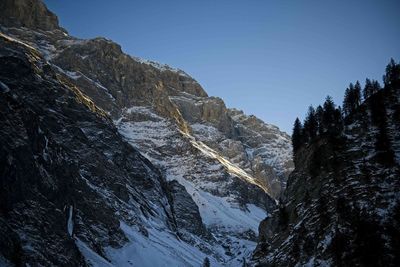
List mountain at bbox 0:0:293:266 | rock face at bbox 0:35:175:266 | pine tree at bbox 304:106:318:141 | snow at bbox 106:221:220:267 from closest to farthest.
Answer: rock face at bbox 0:35:175:266
mountain at bbox 0:0:293:266
pine tree at bbox 304:106:318:141
snow at bbox 106:221:220:267

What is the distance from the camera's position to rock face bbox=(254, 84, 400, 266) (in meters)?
51.9

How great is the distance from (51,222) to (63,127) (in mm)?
61707

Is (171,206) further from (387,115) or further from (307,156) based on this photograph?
(387,115)

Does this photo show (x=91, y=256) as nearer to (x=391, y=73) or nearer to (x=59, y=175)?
(x=59, y=175)

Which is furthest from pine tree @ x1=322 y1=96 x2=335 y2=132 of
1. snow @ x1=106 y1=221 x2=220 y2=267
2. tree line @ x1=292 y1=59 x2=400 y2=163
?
snow @ x1=106 y1=221 x2=220 y2=267

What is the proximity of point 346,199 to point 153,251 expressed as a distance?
6381 cm

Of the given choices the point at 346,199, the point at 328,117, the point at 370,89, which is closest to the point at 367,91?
the point at 370,89

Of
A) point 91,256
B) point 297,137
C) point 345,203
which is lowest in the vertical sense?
point 91,256

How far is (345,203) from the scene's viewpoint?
2341 inches

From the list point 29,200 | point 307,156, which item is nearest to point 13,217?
point 29,200

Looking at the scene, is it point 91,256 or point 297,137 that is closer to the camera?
point 91,256

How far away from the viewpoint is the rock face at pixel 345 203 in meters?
51.9

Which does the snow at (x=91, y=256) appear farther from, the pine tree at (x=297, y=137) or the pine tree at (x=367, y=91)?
the pine tree at (x=367, y=91)

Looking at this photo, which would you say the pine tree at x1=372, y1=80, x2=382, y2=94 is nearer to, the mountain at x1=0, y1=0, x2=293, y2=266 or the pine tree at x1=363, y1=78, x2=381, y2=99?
the pine tree at x1=363, y1=78, x2=381, y2=99
